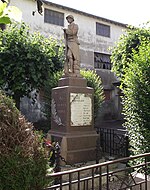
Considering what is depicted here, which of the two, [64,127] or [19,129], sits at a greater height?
[19,129]

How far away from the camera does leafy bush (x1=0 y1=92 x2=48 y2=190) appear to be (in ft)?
6.27

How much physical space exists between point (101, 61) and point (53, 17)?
5.52 metres

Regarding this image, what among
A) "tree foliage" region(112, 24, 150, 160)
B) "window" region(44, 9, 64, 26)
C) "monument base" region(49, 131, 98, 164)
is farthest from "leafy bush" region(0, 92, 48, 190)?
"window" region(44, 9, 64, 26)

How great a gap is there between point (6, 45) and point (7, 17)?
1022 cm

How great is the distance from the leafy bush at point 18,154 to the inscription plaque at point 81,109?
4.89 metres

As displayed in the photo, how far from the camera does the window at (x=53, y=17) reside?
647 inches

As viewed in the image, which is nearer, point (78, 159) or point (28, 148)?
point (28, 148)

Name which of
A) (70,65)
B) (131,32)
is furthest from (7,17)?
(131,32)

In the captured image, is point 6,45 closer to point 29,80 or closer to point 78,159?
point 29,80

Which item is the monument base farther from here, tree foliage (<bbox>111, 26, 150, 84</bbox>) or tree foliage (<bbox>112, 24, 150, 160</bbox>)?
tree foliage (<bbox>111, 26, 150, 84</bbox>)

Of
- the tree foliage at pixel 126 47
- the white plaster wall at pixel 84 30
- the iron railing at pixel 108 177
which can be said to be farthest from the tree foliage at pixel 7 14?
the white plaster wall at pixel 84 30

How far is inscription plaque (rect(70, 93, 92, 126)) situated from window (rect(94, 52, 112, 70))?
1217cm

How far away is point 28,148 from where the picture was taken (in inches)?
80.6

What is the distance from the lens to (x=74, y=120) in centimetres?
711
